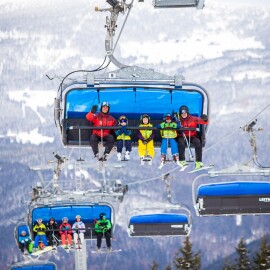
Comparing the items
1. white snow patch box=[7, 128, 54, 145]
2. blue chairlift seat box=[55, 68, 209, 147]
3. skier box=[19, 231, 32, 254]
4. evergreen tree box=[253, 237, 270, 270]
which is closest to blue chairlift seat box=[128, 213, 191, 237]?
skier box=[19, 231, 32, 254]

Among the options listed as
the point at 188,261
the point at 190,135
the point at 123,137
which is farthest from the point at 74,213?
the point at 188,261

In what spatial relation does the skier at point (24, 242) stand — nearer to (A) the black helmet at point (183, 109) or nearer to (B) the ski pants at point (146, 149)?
(B) the ski pants at point (146, 149)

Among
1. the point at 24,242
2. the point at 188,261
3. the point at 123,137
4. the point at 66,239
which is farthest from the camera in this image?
the point at 188,261

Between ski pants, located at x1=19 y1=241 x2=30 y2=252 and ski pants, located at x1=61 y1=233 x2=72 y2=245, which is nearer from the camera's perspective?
ski pants, located at x1=61 y1=233 x2=72 y2=245

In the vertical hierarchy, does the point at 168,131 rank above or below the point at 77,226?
above

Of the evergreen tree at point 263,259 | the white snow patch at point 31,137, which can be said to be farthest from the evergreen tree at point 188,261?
the white snow patch at point 31,137

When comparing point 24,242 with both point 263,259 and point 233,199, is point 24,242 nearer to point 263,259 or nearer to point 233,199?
point 233,199

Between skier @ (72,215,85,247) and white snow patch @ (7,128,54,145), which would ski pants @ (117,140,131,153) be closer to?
skier @ (72,215,85,247)
